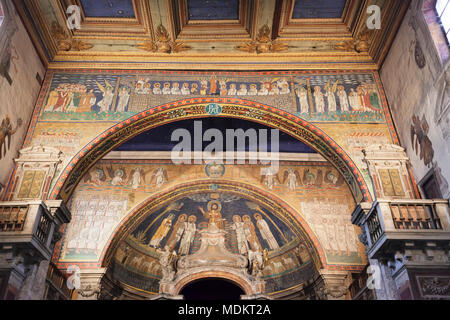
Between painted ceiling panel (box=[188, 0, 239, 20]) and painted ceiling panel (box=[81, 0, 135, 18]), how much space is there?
185cm

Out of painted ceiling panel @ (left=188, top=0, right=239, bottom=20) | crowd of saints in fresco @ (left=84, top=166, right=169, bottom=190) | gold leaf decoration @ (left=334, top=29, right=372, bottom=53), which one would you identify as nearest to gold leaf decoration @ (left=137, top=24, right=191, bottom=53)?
painted ceiling panel @ (left=188, top=0, right=239, bottom=20)

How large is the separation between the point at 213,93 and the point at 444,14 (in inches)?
256

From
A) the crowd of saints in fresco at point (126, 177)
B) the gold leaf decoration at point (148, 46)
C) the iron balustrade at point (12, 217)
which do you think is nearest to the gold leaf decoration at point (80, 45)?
the gold leaf decoration at point (148, 46)

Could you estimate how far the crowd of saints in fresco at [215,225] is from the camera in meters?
19.5

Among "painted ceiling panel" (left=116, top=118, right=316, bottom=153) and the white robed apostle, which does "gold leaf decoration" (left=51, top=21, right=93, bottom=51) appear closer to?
"painted ceiling panel" (left=116, top=118, right=316, bottom=153)

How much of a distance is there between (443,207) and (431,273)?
1.57 meters

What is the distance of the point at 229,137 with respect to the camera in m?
17.0

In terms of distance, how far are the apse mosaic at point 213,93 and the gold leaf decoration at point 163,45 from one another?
787 mm

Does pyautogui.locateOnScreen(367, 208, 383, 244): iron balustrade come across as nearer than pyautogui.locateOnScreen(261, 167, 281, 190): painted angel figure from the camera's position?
Yes

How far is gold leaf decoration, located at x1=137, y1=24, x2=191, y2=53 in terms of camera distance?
1257 cm

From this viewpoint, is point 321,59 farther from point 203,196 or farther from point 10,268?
point 10,268

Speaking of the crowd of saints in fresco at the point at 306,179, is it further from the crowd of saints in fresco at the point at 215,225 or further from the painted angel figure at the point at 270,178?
the crowd of saints in fresco at the point at 215,225

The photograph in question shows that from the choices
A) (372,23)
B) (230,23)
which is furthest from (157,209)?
(372,23)

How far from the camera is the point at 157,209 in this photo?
60.8 feet
